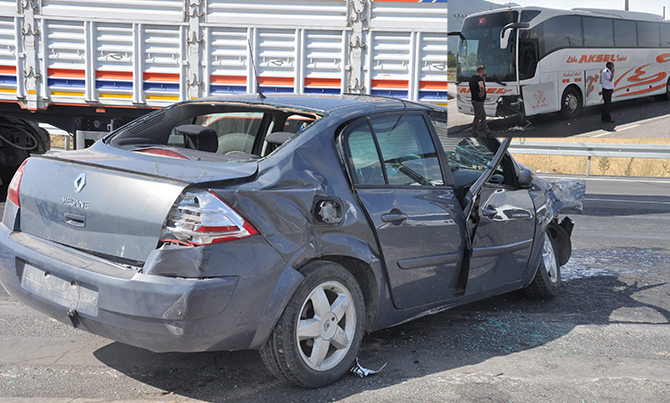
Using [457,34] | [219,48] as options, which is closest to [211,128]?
[457,34]

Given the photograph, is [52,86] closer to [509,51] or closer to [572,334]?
[509,51]

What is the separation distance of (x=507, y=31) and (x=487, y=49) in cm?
30

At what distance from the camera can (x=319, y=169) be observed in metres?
3.55

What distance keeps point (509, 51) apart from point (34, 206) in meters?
3.12

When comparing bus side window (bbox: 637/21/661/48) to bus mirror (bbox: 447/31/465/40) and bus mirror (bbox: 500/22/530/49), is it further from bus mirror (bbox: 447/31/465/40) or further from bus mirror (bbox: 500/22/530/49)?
bus mirror (bbox: 447/31/465/40)

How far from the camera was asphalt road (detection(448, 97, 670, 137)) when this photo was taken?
4.72 metres

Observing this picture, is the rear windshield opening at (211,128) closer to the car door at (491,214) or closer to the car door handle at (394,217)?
the car door handle at (394,217)

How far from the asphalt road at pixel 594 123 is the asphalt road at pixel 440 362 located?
130cm

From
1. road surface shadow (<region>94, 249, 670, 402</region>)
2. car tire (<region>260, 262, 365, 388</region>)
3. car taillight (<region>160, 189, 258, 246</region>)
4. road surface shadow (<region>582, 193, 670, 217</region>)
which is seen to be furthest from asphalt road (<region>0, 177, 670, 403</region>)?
road surface shadow (<region>582, 193, 670, 217</region>)

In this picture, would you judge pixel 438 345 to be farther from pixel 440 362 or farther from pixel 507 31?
pixel 507 31

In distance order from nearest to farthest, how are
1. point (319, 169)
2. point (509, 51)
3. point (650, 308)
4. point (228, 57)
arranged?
point (319, 169), point (509, 51), point (650, 308), point (228, 57)

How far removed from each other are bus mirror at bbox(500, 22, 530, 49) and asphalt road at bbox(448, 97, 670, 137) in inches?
19.6

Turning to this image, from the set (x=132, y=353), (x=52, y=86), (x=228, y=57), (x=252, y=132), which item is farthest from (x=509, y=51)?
(x=52, y=86)

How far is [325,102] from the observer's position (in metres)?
4.11
